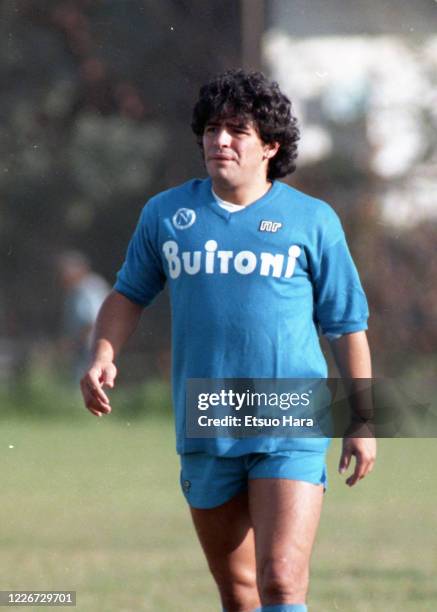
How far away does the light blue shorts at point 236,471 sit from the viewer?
4109 mm

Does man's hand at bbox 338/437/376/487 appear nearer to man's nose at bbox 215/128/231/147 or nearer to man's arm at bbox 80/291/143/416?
man's arm at bbox 80/291/143/416

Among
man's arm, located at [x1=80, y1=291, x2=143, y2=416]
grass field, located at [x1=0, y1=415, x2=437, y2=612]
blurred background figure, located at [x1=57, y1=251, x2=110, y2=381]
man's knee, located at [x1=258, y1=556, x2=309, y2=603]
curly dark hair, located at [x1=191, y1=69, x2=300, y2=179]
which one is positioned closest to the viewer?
man's knee, located at [x1=258, y1=556, x2=309, y2=603]

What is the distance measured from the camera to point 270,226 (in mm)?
4191

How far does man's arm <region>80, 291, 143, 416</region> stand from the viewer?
4211mm

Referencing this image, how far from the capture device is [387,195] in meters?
17.6

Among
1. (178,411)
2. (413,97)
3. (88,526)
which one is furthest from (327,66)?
(178,411)

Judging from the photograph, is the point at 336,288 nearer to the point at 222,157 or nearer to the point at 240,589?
the point at 222,157

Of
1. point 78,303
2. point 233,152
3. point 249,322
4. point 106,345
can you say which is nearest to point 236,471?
point 249,322

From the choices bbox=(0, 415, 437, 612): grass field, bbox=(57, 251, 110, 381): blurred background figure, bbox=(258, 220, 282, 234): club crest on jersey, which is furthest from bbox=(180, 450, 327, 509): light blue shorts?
bbox=(57, 251, 110, 381): blurred background figure

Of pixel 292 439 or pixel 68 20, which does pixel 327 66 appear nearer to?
pixel 68 20

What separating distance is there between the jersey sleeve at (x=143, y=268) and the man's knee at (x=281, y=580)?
2.92 feet

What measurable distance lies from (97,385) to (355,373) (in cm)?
70

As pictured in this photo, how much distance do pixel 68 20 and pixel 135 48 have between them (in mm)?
1116

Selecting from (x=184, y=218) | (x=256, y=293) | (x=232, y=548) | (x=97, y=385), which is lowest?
(x=232, y=548)
